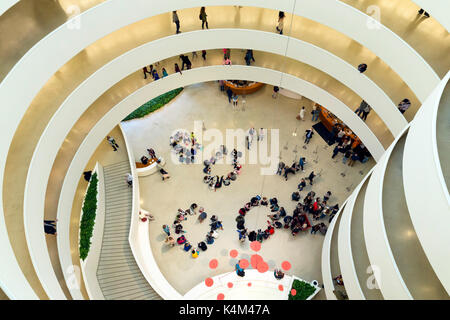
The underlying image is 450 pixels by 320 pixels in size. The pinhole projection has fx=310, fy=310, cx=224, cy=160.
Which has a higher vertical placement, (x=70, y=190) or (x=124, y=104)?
(x=124, y=104)

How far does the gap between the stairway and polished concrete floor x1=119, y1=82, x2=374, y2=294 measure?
4.73 feet

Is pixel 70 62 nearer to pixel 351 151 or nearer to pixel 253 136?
pixel 253 136

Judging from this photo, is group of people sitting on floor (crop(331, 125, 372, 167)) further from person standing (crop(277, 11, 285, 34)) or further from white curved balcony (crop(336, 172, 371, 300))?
white curved balcony (crop(336, 172, 371, 300))

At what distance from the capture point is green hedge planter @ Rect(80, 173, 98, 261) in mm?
13781

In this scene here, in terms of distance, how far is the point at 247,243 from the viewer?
1585 centimetres

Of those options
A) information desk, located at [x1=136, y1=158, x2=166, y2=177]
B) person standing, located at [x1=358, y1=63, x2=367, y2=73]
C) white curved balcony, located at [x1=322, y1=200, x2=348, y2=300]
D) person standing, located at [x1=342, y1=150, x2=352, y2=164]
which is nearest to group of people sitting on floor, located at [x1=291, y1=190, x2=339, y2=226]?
person standing, located at [x1=342, y1=150, x2=352, y2=164]

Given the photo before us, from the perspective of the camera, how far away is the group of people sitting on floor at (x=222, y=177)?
57.6 feet

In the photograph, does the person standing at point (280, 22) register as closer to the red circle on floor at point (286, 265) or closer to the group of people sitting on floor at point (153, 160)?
the group of people sitting on floor at point (153, 160)

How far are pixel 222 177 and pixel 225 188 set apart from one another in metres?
0.66

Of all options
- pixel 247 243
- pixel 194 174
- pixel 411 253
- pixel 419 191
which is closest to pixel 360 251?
pixel 411 253

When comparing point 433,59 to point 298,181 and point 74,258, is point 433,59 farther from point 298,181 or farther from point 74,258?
point 74,258

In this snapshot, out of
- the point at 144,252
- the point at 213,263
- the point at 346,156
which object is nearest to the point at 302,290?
the point at 213,263
